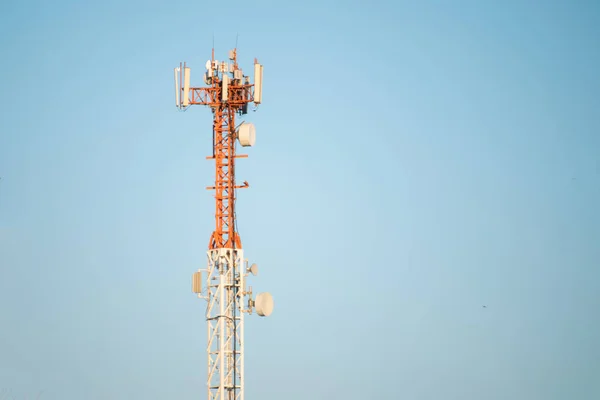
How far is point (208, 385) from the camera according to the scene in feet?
323

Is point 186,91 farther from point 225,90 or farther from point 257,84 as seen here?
point 257,84

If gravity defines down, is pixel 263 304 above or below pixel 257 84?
below

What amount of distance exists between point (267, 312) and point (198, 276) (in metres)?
4.60

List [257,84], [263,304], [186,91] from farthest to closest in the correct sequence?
[186,91] → [257,84] → [263,304]

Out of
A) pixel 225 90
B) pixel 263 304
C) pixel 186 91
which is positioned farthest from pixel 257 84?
pixel 263 304

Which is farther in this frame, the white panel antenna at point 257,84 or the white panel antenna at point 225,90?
the white panel antenna at point 225,90

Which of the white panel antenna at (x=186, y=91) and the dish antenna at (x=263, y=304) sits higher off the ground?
the white panel antenna at (x=186, y=91)

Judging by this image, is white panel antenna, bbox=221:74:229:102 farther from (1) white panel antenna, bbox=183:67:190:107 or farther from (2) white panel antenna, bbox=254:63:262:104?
(1) white panel antenna, bbox=183:67:190:107

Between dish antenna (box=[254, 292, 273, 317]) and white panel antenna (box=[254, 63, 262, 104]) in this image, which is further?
white panel antenna (box=[254, 63, 262, 104])

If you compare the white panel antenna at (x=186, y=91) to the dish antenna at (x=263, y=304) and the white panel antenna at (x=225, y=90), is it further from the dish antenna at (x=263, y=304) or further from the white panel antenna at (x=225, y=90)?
the dish antenna at (x=263, y=304)

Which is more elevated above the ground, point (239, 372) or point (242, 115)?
point (242, 115)

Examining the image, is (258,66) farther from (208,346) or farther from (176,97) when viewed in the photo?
(208,346)

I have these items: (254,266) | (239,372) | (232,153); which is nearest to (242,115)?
(232,153)

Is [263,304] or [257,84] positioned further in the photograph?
[257,84]
